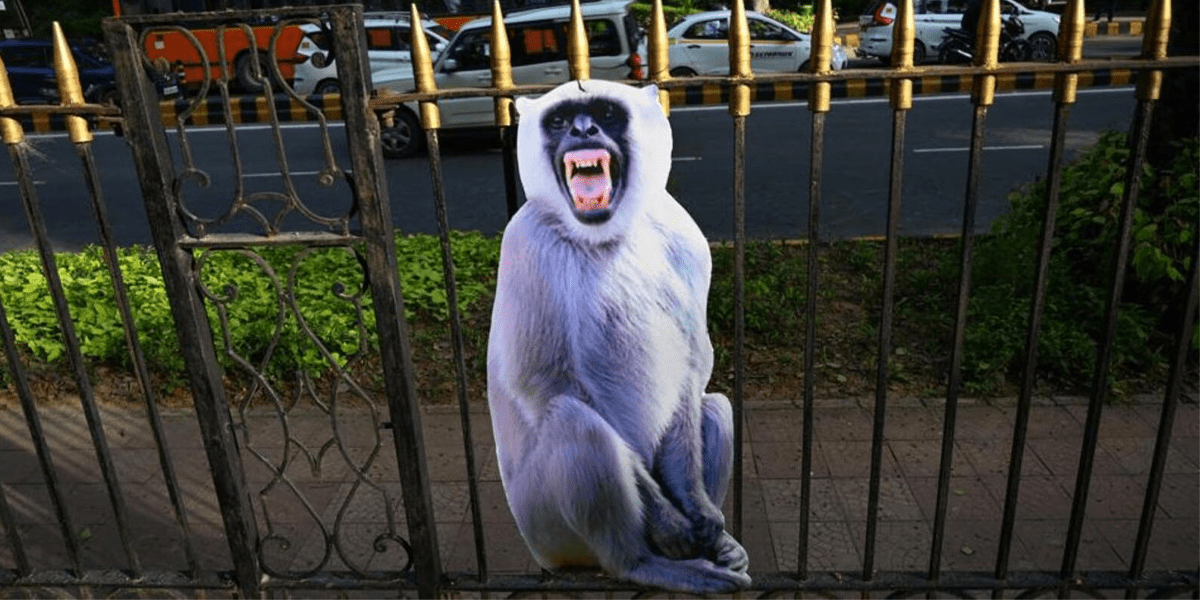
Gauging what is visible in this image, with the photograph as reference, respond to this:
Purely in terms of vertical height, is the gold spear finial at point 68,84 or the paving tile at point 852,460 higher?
the gold spear finial at point 68,84

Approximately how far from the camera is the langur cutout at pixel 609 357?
2.17 meters

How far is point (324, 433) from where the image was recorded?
14.4ft

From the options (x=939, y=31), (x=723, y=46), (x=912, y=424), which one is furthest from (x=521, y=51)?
(x=939, y=31)

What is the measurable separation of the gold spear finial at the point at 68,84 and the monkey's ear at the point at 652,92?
1378mm

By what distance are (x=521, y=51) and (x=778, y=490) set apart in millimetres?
6600

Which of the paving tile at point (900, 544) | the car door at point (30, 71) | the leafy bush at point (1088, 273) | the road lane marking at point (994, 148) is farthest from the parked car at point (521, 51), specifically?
the car door at point (30, 71)

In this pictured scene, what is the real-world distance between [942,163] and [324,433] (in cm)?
751

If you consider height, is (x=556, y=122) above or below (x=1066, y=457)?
above

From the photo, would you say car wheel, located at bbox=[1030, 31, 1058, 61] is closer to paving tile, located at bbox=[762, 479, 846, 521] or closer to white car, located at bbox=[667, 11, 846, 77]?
white car, located at bbox=[667, 11, 846, 77]

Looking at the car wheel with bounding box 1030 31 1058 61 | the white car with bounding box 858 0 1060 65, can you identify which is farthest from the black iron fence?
the car wheel with bounding box 1030 31 1058 61

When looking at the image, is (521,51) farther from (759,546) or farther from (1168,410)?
(1168,410)

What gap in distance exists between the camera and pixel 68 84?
2.16 metres

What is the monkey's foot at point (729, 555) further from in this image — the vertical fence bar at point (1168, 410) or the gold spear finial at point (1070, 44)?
the gold spear finial at point (1070, 44)

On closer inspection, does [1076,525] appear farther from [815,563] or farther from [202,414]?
[202,414]
